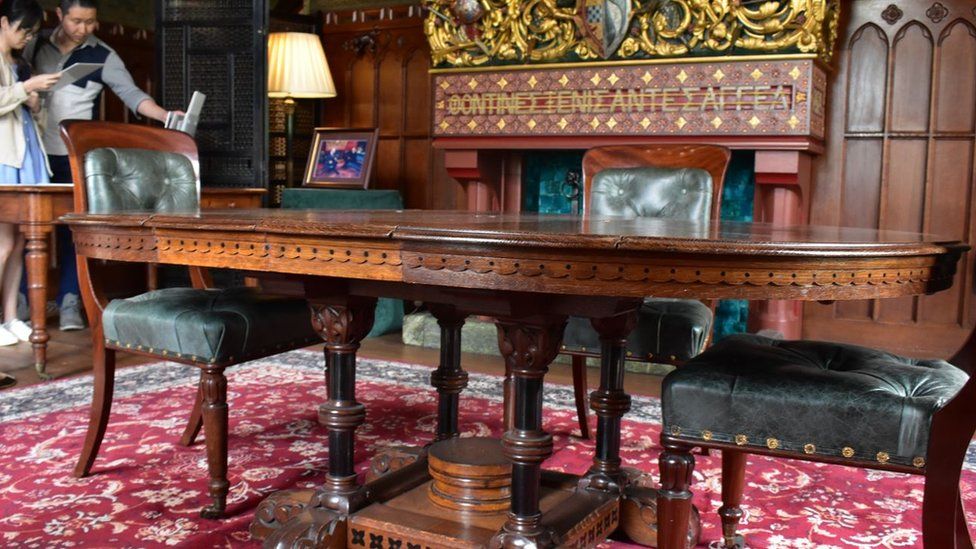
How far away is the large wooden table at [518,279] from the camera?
138 centimetres

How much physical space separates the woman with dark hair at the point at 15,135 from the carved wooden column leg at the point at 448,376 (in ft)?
9.20

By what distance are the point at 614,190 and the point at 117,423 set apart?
185 cm

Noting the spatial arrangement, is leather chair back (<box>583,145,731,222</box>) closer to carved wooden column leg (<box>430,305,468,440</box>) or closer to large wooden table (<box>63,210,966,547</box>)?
carved wooden column leg (<box>430,305,468,440</box>)

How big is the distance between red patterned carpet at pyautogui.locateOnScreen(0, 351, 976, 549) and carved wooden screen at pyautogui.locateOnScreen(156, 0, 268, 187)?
1872mm

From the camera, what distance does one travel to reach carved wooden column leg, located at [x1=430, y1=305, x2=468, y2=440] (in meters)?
2.42

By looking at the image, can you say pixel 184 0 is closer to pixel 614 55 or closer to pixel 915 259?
pixel 614 55

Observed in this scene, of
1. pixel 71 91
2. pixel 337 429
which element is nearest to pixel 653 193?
pixel 337 429

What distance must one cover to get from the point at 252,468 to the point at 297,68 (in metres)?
3.39

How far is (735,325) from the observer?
460 cm

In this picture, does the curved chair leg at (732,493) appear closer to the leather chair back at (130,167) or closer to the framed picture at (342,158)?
the leather chair back at (130,167)

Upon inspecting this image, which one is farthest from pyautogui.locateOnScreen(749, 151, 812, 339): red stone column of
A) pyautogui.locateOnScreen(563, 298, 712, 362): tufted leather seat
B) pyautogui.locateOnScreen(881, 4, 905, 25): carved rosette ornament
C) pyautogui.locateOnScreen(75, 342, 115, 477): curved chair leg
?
pyautogui.locateOnScreen(75, 342, 115, 477): curved chair leg

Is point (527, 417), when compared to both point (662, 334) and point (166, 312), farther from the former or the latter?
point (166, 312)

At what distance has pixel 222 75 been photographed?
5.48 metres

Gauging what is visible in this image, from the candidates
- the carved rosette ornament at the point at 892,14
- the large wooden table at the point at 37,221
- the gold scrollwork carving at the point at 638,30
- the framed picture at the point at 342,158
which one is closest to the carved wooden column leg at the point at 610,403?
the gold scrollwork carving at the point at 638,30
